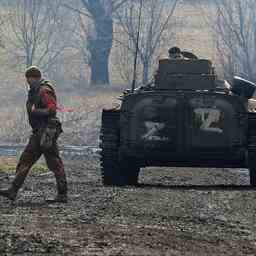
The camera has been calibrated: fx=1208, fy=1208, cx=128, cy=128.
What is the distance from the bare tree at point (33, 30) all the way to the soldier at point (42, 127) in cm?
4021

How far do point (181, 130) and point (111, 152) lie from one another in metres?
1.21

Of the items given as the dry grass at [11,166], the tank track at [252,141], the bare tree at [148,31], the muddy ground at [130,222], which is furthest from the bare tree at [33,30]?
the muddy ground at [130,222]

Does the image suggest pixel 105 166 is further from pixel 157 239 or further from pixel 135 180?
pixel 157 239

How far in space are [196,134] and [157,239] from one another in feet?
28.7

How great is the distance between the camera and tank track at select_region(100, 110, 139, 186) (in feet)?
64.6

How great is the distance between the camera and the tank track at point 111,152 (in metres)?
19.7

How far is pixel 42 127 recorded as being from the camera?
15.6m

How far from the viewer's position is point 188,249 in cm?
1032

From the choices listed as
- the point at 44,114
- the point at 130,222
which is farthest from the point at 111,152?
the point at 130,222

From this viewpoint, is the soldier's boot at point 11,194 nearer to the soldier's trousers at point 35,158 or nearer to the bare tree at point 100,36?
the soldier's trousers at point 35,158

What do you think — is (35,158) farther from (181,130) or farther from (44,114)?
(181,130)

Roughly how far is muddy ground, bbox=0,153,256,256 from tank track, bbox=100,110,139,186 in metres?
0.46

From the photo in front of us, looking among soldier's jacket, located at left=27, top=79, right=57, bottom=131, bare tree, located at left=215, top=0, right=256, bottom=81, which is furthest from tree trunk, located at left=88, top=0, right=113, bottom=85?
soldier's jacket, located at left=27, top=79, right=57, bottom=131

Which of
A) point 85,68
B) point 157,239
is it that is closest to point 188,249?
point 157,239
